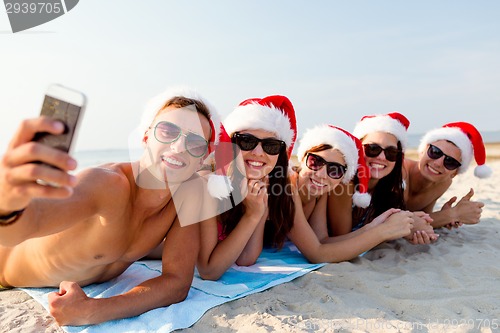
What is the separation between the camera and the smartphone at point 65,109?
145cm

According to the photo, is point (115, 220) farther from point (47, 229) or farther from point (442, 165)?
point (442, 165)

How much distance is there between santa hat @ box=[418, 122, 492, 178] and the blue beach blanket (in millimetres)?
2416

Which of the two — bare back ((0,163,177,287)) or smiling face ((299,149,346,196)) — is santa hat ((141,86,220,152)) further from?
smiling face ((299,149,346,196))

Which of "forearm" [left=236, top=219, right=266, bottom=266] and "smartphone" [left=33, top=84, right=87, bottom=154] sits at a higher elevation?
"smartphone" [left=33, top=84, right=87, bottom=154]

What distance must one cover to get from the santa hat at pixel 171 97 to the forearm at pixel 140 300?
1.03 m

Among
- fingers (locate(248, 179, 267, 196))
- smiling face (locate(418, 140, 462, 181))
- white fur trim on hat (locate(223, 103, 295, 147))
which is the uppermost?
white fur trim on hat (locate(223, 103, 295, 147))

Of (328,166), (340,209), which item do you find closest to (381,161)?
(340,209)

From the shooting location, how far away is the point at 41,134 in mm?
1420

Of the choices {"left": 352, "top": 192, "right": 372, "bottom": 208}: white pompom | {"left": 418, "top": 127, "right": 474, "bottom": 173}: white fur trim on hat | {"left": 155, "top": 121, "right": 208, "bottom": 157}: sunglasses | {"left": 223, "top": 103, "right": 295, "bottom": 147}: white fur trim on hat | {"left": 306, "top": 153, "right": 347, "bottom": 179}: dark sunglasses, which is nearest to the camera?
{"left": 155, "top": 121, "right": 208, "bottom": 157}: sunglasses

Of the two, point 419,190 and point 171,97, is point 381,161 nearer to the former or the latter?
point 419,190

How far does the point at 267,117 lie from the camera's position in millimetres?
4105

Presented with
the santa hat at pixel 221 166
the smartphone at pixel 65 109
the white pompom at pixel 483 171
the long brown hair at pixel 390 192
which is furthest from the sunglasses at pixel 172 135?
the white pompom at pixel 483 171

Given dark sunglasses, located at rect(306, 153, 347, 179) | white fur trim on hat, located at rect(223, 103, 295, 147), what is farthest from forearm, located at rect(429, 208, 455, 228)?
white fur trim on hat, located at rect(223, 103, 295, 147)

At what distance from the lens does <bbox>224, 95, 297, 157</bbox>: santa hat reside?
13.3 ft
